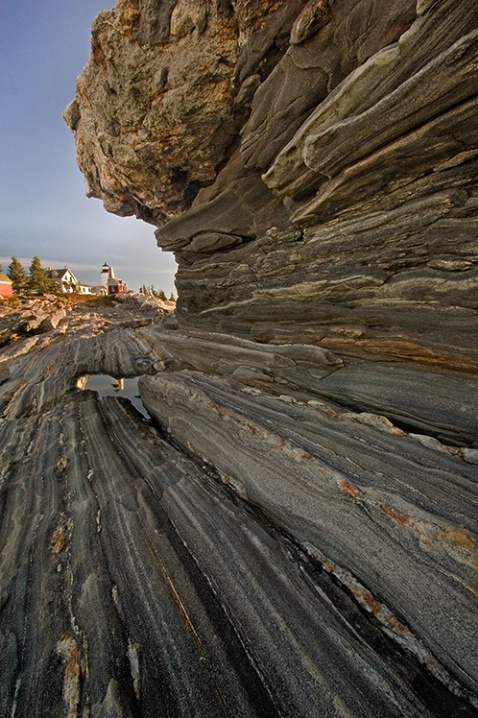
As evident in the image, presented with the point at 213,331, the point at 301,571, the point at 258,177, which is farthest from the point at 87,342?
the point at 301,571

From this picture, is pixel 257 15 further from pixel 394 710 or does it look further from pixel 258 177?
pixel 394 710

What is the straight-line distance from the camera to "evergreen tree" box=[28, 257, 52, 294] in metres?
55.7

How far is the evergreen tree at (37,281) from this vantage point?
55.7 meters

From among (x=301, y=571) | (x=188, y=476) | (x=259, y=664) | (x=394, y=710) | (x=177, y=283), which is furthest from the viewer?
(x=177, y=283)

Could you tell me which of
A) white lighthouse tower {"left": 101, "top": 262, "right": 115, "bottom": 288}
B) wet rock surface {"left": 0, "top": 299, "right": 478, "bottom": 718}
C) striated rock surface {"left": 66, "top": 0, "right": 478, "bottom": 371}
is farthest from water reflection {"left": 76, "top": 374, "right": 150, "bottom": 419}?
white lighthouse tower {"left": 101, "top": 262, "right": 115, "bottom": 288}

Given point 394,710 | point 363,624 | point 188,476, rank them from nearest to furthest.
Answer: point 394,710 → point 363,624 → point 188,476

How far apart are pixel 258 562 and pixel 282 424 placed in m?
2.71

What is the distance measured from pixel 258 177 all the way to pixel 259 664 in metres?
13.2

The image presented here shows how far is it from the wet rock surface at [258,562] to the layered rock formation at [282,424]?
0.09 ft

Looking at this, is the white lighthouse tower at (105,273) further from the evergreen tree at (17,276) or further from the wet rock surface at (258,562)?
the wet rock surface at (258,562)

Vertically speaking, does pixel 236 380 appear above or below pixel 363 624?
above

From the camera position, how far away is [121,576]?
395 centimetres

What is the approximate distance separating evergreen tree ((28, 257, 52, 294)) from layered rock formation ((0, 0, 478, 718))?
56882mm

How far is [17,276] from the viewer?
5881 centimetres
